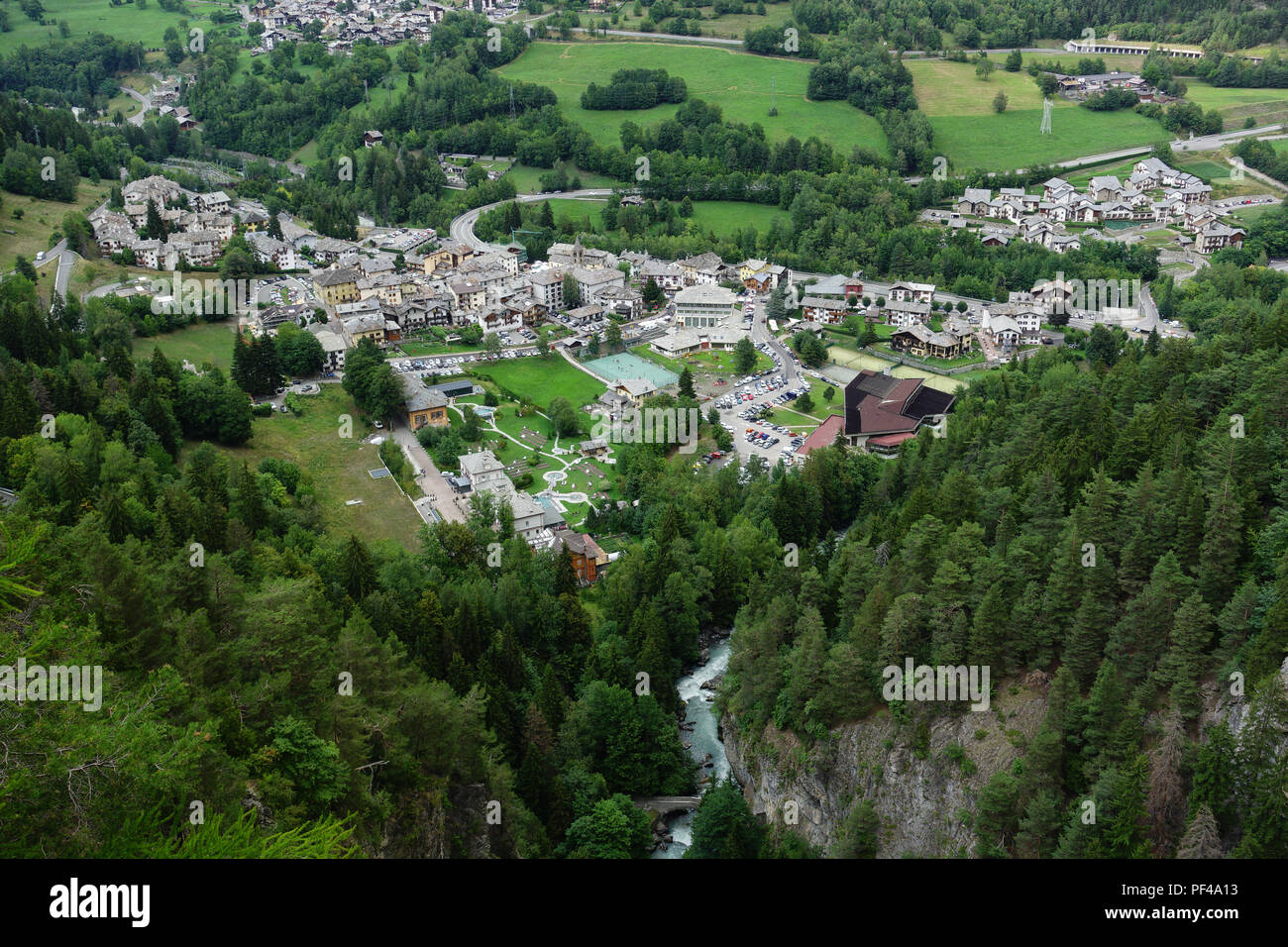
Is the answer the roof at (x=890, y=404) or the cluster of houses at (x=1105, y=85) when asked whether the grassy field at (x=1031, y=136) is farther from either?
the roof at (x=890, y=404)

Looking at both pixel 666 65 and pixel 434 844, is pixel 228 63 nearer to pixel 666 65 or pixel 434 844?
pixel 666 65

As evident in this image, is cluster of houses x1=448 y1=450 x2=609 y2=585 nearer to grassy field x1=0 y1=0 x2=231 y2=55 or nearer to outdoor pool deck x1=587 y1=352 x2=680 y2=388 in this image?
outdoor pool deck x1=587 y1=352 x2=680 y2=388

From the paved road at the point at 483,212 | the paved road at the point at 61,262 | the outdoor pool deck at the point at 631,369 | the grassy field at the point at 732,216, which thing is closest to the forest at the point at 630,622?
the outdoor pool deck at the point at 631,369

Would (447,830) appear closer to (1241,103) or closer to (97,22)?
(1241,103)

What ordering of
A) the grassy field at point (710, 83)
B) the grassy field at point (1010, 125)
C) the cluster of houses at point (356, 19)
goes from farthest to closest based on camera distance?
the cluster of houses at point (356, 19)
the grassy field at point (710, 83)
the grassy field at point (1010, 125)

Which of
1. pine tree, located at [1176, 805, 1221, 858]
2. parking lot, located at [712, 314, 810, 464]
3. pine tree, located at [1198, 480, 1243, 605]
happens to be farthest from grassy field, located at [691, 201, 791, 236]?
pine tree, located at [1176, 805, 1221, 858]
